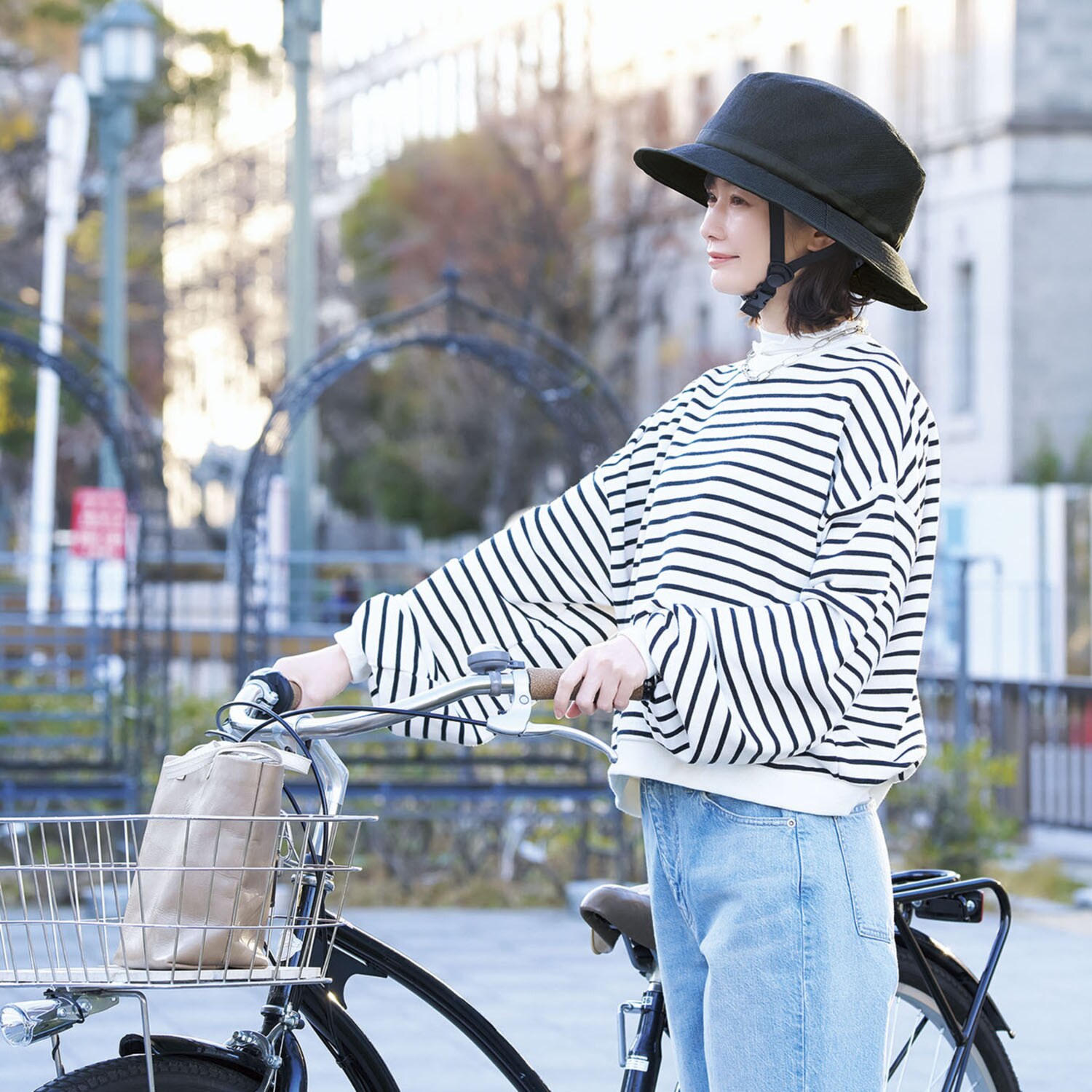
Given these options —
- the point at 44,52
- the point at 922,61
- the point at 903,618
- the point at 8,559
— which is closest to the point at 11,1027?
the point at 903,618

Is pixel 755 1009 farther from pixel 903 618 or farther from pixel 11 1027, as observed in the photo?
pixel 11 1027

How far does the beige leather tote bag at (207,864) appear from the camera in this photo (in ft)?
7.05

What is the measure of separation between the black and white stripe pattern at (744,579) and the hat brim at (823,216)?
0.08 metres

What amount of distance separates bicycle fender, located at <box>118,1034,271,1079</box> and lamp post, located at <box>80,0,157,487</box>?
10.8 meters

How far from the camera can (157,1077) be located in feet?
7.51

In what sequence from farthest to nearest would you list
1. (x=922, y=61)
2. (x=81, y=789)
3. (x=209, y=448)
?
1. (x=209, y=448)
2. (x=922, y=61)
3. (x=81, y=789)

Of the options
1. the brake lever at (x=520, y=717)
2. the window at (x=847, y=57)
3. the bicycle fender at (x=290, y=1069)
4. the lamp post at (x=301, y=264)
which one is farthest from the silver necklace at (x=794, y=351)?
the window at (x=847, y=57)

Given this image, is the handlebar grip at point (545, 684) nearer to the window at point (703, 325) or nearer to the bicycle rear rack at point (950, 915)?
the bicycle rear rack at point (950, 915)

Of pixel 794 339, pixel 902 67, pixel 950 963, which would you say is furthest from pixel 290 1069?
pixel 902 67

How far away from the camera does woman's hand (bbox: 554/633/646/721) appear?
2.16 metres

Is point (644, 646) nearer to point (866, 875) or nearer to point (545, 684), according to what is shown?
point (545, 684)

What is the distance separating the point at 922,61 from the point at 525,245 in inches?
277

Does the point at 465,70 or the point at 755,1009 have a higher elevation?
the point at 465,70

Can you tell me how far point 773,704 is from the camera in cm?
226
